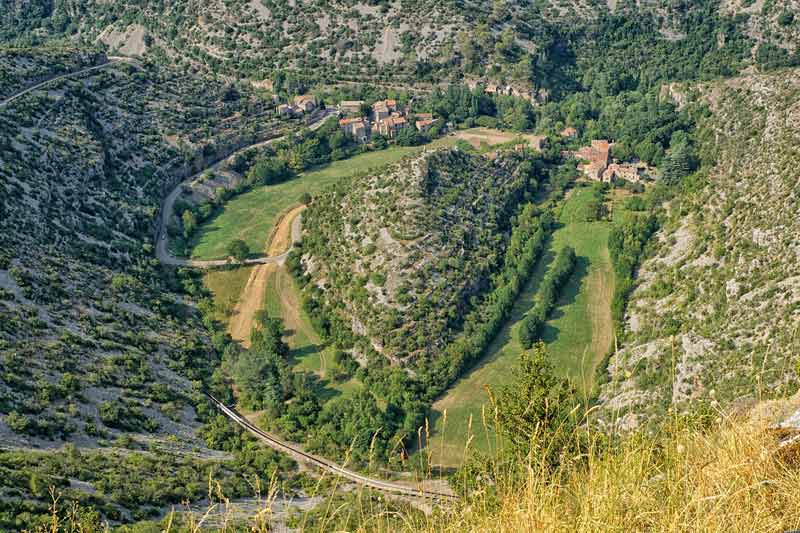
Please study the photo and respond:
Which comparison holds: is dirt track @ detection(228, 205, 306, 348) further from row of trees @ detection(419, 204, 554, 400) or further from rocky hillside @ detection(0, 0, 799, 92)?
rocky hillside @ detection(0, 0, 799, 92)

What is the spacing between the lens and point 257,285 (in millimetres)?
45281

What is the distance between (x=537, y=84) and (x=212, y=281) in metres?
45.9

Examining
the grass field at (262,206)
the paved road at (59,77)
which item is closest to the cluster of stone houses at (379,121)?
the grass field at (262,206)

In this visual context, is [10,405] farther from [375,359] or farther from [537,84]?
[537,84]

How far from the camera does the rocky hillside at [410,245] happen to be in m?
39.2

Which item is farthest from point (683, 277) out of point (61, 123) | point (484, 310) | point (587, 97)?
point (61, 123)

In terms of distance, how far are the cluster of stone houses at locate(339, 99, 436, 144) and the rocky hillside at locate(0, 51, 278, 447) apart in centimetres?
983

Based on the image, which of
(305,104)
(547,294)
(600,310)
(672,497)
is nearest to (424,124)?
(305,104)

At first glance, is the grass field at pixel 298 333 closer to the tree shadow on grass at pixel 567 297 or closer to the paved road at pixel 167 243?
the paved road at pixel 167 243

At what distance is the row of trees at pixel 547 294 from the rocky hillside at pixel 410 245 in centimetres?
376

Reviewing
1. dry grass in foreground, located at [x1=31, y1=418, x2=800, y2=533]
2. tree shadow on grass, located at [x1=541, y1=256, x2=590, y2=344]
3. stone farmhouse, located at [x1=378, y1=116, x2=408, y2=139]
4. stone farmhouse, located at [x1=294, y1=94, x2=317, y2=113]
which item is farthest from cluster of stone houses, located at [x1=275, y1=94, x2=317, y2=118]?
dry grass in foreground, located at [x1=31, y1=418, x2=800, y2=533]

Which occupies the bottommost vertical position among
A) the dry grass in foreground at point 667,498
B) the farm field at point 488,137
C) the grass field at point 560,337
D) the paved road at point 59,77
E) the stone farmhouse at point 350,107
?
the grass field at point 560,337

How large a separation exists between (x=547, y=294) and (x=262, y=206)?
26.0 m

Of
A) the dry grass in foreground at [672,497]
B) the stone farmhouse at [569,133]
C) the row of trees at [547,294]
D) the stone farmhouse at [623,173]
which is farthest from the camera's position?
the stone farmhouse at [569,133]
